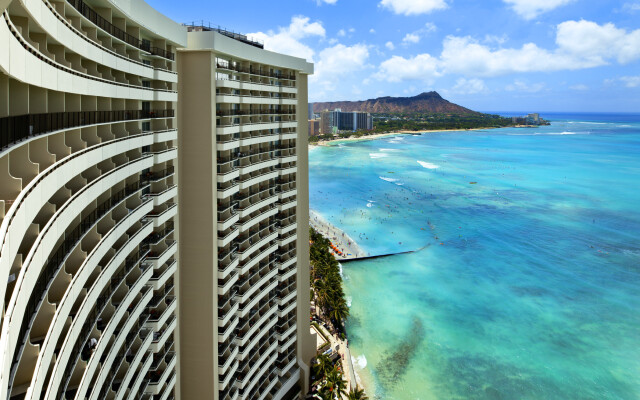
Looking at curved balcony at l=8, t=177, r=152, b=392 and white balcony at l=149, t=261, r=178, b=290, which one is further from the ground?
curved balcony at l=8, t=177, r=152, b=392

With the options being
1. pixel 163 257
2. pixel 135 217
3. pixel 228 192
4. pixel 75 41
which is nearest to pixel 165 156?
pixel 135 217

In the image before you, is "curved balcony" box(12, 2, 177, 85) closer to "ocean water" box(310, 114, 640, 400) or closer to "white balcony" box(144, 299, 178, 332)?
"white balcony" box(144, 299, 178, 332)

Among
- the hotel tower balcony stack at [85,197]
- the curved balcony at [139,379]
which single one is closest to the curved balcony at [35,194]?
the hotel tower balcony stack at [85,197]

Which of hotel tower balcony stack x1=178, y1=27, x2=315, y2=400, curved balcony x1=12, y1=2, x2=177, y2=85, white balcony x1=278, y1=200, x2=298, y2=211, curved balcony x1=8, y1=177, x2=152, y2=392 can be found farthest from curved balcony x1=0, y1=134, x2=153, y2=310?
white balcony x1=278, y1=200, x2=298, y2=211

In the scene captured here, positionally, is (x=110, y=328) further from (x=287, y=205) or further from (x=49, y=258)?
(x=287, y=205)

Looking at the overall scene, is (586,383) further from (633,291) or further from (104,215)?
(104,215)
